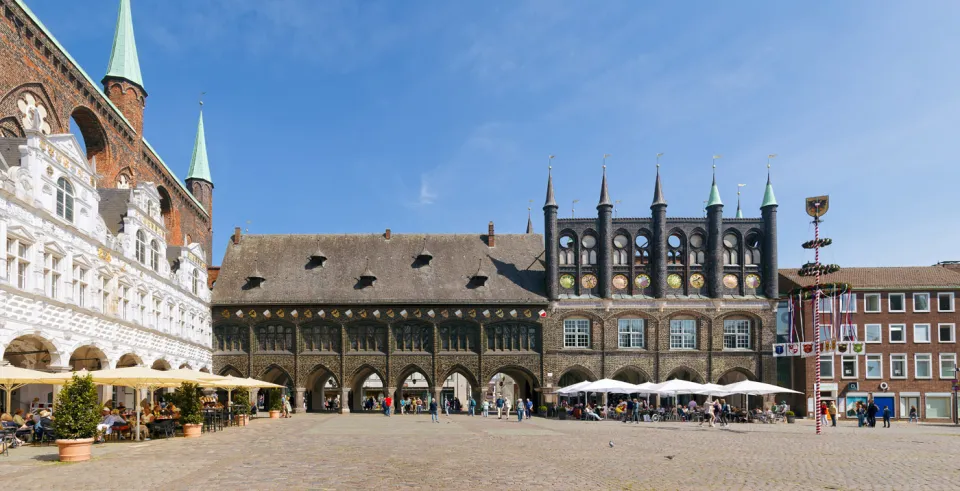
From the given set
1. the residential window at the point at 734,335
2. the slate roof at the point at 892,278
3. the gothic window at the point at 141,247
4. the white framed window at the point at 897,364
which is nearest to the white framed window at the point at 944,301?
the slate roof at the point at 892,278

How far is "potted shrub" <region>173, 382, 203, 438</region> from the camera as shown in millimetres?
28719

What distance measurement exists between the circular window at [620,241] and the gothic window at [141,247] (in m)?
31.9

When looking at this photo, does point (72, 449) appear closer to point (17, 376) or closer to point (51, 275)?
point (17, 376)

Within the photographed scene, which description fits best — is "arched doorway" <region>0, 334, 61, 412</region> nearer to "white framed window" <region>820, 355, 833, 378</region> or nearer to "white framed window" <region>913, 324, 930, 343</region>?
"white framed window" <region>820, 355, 833, 378</region>

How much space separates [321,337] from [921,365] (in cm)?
4147

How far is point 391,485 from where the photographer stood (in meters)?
15.3

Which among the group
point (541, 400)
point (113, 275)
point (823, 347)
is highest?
point (113, 275)

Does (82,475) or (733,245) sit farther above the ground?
(733,245)

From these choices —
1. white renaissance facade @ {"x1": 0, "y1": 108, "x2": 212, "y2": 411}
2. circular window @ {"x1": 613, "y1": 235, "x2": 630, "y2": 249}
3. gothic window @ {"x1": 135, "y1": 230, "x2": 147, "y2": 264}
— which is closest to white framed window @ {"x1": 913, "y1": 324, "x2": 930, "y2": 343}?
circular window @ {"x1": 613, "y1": 235, "x2": 630, "y2": 249}

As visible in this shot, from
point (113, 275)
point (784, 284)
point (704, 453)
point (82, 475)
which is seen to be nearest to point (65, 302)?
point (113, 275)

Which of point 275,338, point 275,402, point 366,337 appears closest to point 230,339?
point 275,338

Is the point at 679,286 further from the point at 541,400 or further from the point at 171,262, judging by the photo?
the point at 171,262

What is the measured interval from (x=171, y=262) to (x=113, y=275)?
13203 millimetres

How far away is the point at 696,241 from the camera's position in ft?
186
